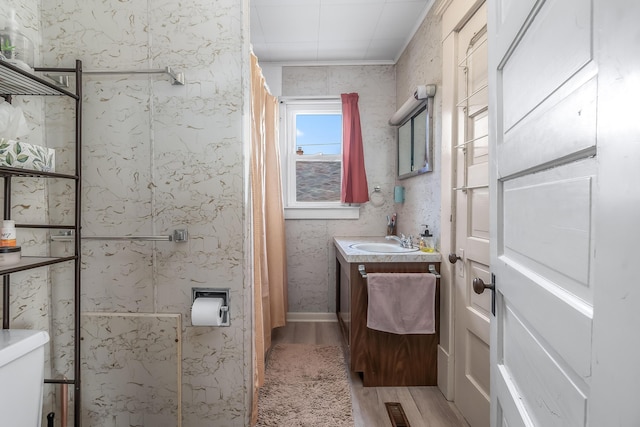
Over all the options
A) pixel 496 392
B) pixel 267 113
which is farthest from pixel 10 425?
pixel 267 113

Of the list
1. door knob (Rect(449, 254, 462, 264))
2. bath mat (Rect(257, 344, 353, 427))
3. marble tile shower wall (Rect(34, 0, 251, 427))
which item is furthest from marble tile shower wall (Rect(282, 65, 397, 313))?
marble tile shower wall (Rect(34, 0, 251, 427))

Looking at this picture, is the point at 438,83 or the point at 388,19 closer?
the point at 438,83

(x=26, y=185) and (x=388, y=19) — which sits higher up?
(x=388, y=19)

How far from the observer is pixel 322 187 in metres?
3.11

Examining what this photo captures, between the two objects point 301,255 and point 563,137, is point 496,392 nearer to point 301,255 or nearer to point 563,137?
point 563,137

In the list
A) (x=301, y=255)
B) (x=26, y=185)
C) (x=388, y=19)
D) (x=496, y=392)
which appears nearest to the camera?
(x=496, y=392)

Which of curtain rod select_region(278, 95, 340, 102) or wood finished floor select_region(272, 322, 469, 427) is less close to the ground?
curtain rod select_region(278, 95, 340, 102)

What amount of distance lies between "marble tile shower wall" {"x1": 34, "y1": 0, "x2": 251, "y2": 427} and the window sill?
1633mm

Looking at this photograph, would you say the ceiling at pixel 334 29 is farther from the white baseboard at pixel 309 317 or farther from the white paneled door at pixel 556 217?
the white baseboard at pixel 309 317

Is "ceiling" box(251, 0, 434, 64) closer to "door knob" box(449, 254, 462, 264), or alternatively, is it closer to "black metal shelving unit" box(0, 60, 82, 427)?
"black metal shelving unit" box(0, 60, 82, 427)

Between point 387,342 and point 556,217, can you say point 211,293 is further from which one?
point 556,217

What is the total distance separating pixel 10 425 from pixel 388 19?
284cm

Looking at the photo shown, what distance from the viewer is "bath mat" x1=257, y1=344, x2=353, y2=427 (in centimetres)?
164

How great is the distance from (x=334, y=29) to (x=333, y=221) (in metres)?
1.59
